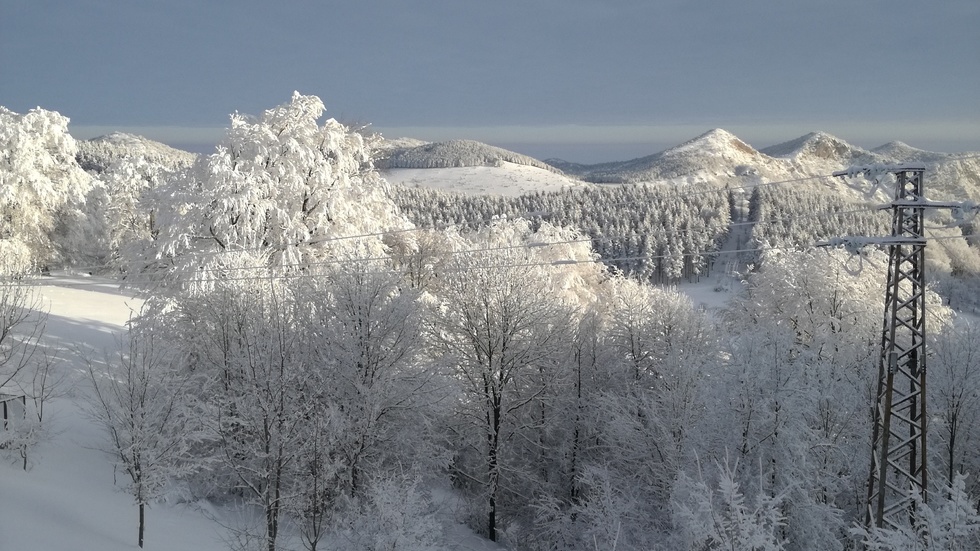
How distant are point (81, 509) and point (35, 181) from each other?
22.3 m

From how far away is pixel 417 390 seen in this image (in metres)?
16.6

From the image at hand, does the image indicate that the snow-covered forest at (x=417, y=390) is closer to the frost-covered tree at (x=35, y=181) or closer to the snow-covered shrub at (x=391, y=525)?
the snow-covered shrub at (x=391, y=525)

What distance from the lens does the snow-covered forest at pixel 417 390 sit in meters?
12.9

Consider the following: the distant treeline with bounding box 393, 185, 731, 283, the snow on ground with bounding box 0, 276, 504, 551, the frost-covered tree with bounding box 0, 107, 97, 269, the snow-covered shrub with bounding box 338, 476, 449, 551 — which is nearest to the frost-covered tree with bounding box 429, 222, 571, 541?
the snow on ground with bounding box 0, 276, 504, 551

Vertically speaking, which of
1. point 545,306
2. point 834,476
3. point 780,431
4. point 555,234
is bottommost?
point 834,476

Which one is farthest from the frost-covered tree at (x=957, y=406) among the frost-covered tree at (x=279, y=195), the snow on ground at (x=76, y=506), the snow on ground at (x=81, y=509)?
the snow on ground at (x=76, y=506)

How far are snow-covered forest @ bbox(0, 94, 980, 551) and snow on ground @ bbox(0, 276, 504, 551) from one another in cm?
31

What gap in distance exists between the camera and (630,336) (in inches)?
964

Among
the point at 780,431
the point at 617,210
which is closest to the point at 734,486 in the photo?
the point at 780,431

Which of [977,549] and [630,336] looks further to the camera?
[630,336]

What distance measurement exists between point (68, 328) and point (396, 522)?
60.7 ft

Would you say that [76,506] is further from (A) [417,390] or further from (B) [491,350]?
(B) [491,350]

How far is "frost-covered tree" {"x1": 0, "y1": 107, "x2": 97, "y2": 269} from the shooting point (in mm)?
28734

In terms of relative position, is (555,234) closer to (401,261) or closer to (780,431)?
(401,261)
